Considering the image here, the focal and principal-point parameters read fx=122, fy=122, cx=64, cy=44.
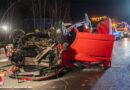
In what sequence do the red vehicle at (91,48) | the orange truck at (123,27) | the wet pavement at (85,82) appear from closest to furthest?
1. the wet pavement at (85,82)
2. the red vehicle at (91,48)
3. the orange truck at (123,27)

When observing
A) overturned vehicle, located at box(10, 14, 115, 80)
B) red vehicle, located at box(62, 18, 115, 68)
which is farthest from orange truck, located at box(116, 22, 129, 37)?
red vehicle, located at box(62, 18, 115, 68)

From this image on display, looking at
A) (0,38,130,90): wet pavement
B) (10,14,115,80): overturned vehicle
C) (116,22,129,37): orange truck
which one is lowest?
(0,38,130,90): wet pavement

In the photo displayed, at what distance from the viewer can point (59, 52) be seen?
181 inches

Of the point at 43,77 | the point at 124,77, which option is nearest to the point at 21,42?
the point at 43,77

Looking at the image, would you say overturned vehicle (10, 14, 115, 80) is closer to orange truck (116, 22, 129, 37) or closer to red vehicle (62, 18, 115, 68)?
red vehicle (62, 18, 115, 68)

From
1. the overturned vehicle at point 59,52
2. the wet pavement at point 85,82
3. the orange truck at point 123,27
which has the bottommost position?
the wet pavement at point 85,82

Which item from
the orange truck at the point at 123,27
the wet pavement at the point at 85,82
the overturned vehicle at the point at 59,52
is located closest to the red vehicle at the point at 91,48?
the overturned vehicle at the point at 59,52

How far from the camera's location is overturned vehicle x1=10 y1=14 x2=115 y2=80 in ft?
14.4

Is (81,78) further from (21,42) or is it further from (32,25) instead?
(32,25)

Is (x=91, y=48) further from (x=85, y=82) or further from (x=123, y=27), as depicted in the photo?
(x=123, y=27)

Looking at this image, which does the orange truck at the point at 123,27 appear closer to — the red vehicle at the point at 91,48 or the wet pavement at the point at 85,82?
the wet pavement at the point at 85,82

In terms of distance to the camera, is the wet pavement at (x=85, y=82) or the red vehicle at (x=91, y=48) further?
the red vehicle at (x=91, y=48)

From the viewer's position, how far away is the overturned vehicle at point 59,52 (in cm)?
439

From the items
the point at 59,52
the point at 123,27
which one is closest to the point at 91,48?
the point at 59,52
